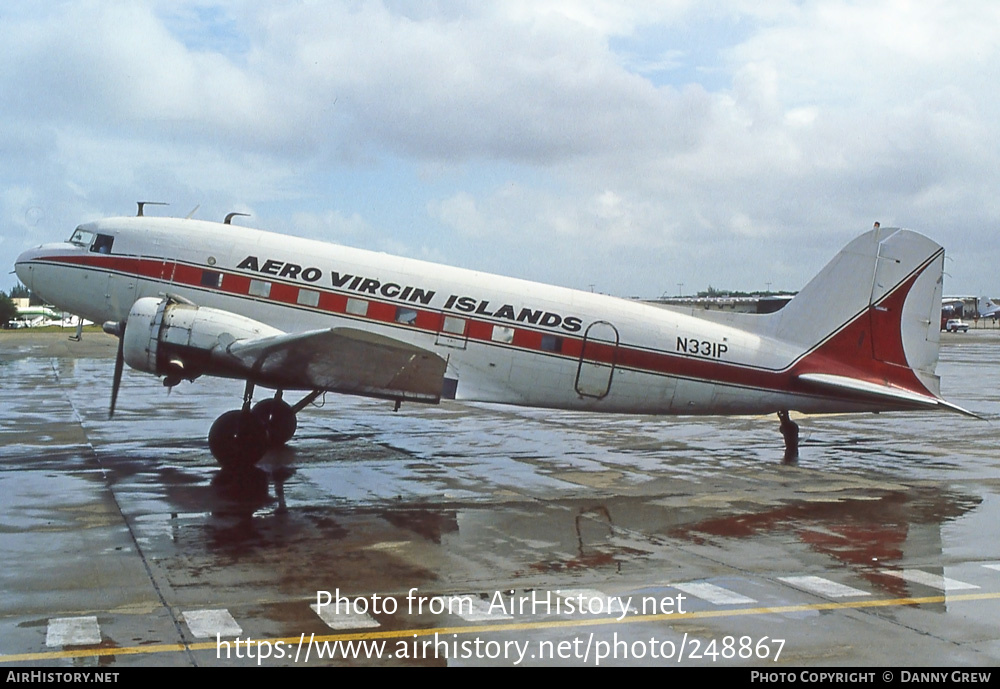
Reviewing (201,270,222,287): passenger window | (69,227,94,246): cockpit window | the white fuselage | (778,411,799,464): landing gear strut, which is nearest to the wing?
the white fuselage

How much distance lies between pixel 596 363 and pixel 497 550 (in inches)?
276

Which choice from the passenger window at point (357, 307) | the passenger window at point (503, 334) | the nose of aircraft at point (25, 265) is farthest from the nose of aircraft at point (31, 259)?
the passenger window at point (503, 334)

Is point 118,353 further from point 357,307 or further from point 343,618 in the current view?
point 343,618

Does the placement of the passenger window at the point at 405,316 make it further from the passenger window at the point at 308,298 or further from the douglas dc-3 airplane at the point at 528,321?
the passenger window at the point at 308,298

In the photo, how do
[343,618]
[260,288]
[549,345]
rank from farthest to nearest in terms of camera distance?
1. [549,345]
2. [260,288]
3. [343,618]

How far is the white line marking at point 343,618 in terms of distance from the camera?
28.1 ft

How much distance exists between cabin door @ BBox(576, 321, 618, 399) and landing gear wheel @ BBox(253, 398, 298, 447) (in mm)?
5923

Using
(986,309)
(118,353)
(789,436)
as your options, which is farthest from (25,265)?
(986,309)

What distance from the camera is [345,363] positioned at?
51.8 ft

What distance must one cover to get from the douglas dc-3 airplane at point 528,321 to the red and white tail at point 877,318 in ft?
0.09

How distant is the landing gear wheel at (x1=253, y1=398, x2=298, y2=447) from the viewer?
1938 cm

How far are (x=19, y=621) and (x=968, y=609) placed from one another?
28.6 ft

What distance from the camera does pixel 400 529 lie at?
12641 millimetres

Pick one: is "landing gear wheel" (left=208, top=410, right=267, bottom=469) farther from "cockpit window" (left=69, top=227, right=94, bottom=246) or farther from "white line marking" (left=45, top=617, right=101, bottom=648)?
"white line marking" (left=45, top=617, right=101, bottom=648)
